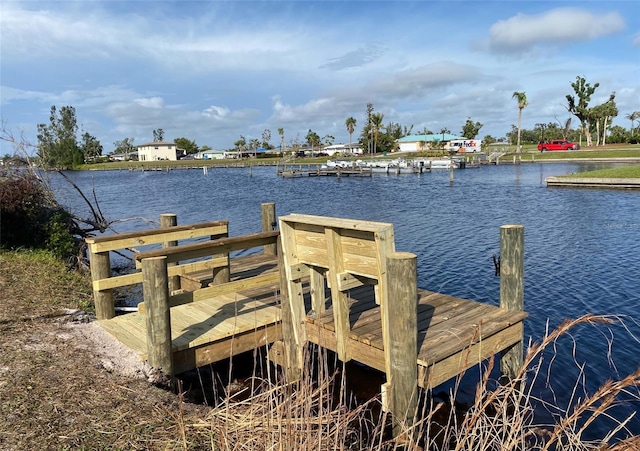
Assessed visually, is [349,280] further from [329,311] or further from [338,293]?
[329,311]

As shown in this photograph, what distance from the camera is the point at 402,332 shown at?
477 centimetres

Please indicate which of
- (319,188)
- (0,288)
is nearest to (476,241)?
(0,288)

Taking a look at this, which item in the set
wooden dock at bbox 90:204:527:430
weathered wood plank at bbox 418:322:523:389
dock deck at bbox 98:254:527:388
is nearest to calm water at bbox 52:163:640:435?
weathered wood plank at bbox 418:322:523:389

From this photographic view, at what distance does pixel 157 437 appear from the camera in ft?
12.7

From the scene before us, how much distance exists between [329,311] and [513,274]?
248 cm

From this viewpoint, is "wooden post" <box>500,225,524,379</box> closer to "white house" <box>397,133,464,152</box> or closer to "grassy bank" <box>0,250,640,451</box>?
"grassy bank" <box>0,250,640,451</box>

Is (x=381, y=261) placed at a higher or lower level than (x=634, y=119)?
lower

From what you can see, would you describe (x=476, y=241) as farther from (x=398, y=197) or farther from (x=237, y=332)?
(x=398, y=197)

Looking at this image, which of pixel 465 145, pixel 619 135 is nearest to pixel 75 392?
pixel 619 135

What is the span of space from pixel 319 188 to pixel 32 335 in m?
38.5

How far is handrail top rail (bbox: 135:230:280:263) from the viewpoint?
5.46 m

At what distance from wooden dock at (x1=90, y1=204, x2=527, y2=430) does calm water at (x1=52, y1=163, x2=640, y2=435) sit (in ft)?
4.24

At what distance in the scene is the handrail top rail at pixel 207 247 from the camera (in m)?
5.46

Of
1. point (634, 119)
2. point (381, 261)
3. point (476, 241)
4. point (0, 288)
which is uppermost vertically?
point (634, 119)
